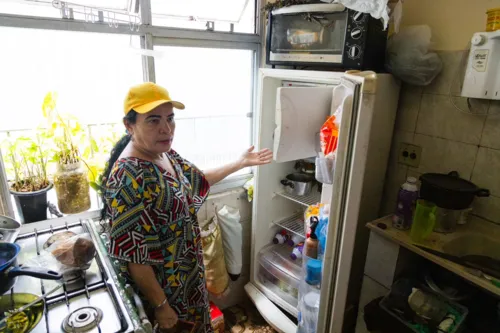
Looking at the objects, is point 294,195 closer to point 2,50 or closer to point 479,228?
point 479,228

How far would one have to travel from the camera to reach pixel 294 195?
1.86 meters

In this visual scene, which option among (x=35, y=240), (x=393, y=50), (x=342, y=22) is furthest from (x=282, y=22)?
(x=35, y=240)

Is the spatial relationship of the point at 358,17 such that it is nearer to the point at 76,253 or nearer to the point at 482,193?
the point at 482,193

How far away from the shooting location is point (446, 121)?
1404 mm

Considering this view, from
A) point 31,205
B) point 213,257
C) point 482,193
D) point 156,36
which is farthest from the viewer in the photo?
point 213,257

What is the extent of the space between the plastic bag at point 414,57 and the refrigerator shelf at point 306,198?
2.53 ft

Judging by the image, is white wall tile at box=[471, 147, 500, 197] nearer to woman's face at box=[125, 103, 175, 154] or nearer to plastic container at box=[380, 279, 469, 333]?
plastic container at box=[380, 279, 469, 333]

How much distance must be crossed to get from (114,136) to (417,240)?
4.64 ft

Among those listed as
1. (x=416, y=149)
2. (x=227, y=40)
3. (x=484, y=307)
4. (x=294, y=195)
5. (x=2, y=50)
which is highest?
(x=227, y=40)

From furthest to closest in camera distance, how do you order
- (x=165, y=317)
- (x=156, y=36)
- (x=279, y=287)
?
(x=279, y=287) < (x=156, y=36) < (x=165, y=317)

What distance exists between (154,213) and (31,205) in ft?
2.17

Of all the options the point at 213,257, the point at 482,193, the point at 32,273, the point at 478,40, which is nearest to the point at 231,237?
the point at 213,257

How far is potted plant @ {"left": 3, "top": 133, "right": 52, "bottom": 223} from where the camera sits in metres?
1.28

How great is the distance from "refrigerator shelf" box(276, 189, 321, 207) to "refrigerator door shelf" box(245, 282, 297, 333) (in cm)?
59
